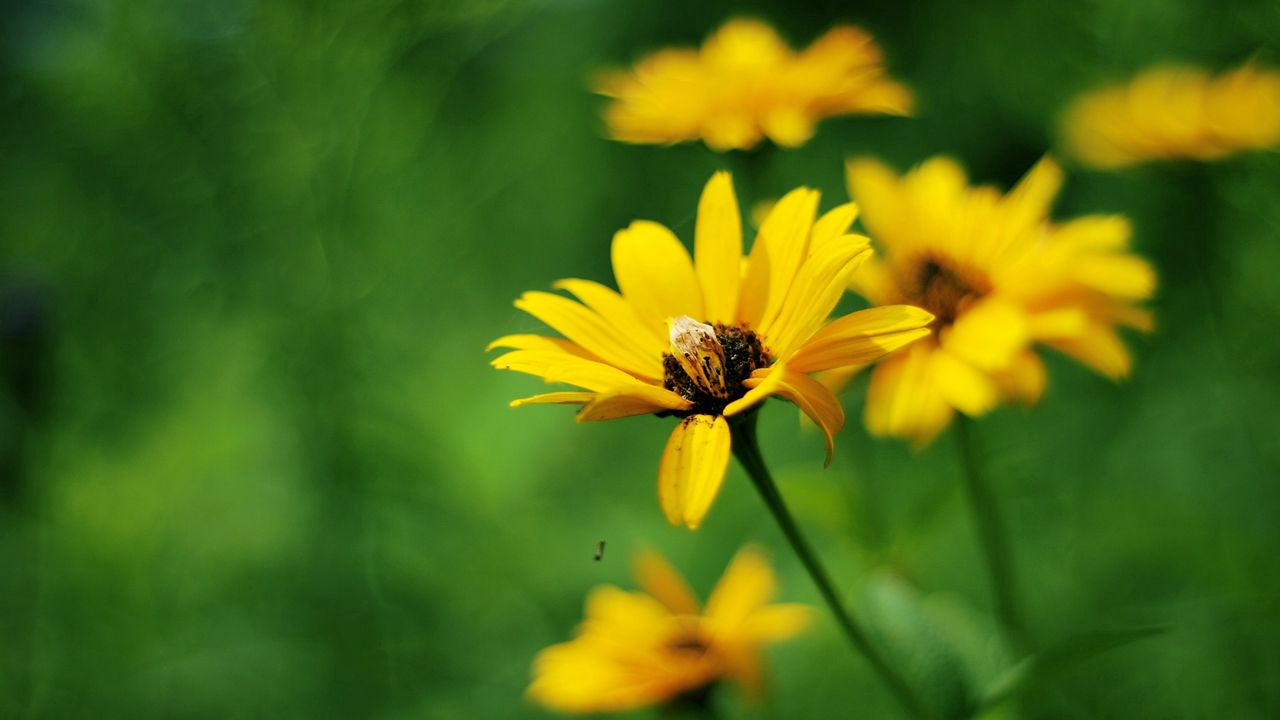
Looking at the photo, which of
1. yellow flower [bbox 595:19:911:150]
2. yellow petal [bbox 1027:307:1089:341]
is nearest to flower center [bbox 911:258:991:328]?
yellow petal [bbox 1027:307:1089:341]

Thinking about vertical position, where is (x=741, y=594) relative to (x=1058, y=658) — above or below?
above

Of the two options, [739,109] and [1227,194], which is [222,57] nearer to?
[739,109]

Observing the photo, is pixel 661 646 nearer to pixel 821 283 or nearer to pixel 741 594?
pixel 741 594

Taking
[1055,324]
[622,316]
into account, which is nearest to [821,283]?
[622,316]

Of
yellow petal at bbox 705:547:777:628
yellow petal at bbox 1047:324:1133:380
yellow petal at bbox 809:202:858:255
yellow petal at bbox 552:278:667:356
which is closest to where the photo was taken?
yellow petal at bbox 809:202:858:255

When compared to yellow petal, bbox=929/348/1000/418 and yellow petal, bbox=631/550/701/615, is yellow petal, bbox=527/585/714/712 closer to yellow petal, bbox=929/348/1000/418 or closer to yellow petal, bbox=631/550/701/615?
yellow petal, bbox=631/550/701/615

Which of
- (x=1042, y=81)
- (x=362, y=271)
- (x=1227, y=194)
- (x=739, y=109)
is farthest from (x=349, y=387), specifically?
(x=1042, y=81)
